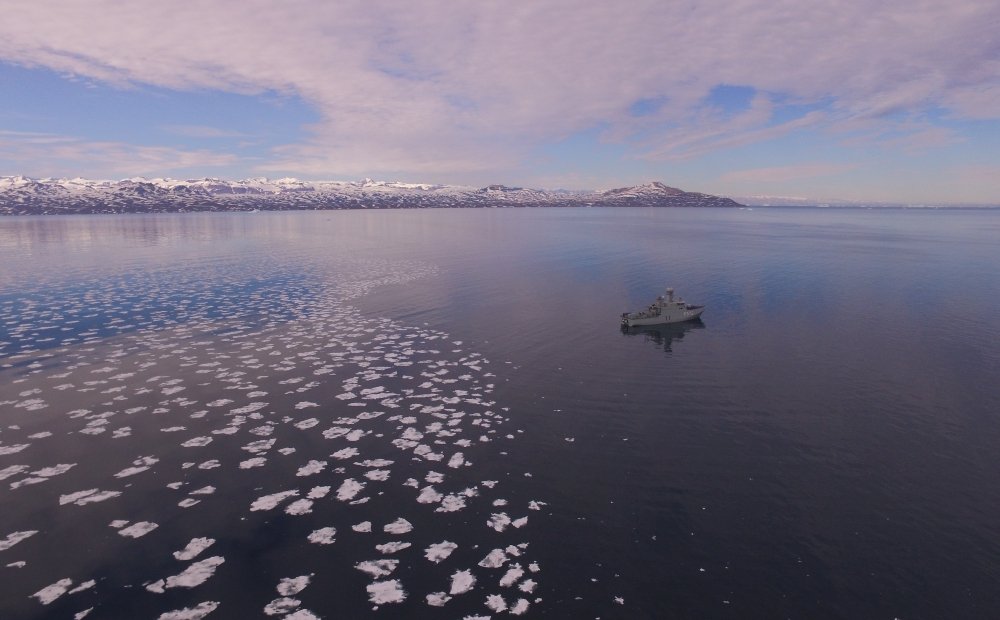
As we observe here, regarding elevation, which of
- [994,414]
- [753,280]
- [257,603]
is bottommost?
[257,603]

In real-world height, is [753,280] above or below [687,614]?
above

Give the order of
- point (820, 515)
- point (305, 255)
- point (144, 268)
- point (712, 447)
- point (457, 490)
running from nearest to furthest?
point (820, 515), point (457, 490), point (712, 447), point (144, 268), point (305, 255)

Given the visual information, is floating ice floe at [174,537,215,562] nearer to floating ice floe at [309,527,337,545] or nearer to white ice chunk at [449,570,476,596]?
floating ice floe at [309,527,337,545]

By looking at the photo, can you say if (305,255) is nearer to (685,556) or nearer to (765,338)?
(765,338)

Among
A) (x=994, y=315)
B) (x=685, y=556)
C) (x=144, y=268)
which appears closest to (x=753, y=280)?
(x=994, y=315)

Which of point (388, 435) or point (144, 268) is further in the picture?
point (144, 268)

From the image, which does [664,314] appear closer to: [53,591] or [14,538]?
[53,591]
